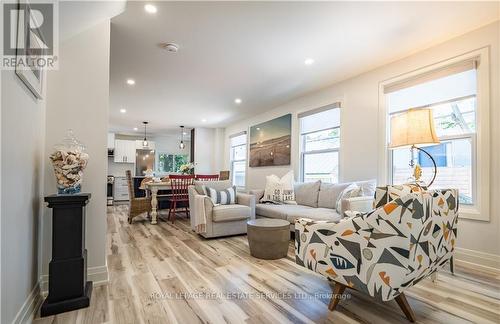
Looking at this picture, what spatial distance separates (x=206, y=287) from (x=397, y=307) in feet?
4.94

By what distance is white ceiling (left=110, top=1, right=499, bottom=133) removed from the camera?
2.37m

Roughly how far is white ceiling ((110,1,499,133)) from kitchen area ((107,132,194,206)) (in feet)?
14.2

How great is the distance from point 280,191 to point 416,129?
252 cm

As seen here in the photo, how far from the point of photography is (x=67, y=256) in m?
1.85

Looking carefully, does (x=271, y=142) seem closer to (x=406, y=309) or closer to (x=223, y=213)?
(x=223, y=213)

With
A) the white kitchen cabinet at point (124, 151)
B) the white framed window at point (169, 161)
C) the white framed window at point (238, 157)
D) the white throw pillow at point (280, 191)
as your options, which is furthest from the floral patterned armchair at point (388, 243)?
the white framed window at point (169, 161)

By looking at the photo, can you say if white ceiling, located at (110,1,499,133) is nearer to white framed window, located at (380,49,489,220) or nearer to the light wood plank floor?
white framed window, located at (380,49,489,220)

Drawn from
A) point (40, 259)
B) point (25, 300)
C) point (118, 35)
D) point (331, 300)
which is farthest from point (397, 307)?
point (118, 35)

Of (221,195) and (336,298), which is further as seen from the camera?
(221,195)

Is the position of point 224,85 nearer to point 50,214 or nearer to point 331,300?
point 50,214

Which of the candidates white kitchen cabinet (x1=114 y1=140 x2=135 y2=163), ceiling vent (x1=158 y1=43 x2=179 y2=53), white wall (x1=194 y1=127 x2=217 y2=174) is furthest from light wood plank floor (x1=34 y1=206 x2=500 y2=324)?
white kitchen cabinet (x1=114 y1=140 x2=135 y2=163)

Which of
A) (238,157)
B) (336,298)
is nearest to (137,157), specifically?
(238,157)

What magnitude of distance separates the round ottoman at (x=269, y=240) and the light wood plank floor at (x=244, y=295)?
102mm

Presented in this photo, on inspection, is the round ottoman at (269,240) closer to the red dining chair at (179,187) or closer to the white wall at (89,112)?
the white wall at (89,112)
